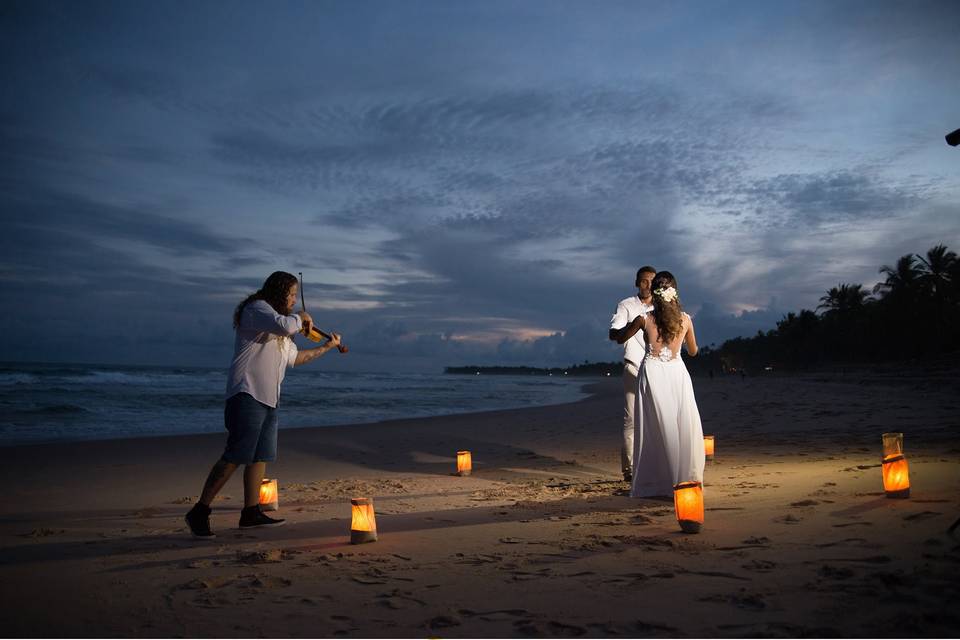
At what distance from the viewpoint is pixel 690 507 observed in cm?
464

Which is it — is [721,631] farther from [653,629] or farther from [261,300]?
[261,300]

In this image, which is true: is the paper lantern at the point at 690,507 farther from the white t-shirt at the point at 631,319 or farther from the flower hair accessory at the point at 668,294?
the white t-shirt at the point at 631,319

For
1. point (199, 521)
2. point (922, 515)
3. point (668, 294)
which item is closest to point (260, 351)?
point (199, 521)

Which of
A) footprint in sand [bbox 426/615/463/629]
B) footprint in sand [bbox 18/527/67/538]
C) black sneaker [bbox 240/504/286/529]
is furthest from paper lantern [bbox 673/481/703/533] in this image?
footprint in sand [bbox 18/527/67/538]

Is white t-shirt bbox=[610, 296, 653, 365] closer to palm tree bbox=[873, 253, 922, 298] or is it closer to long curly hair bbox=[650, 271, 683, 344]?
long curly hair bbox=[650, 271, 683, 344]

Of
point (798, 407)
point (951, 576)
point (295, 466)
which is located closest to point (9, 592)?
point (951, 576)

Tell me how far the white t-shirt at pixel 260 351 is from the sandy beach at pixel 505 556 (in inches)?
47.6

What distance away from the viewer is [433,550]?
14.8 ft

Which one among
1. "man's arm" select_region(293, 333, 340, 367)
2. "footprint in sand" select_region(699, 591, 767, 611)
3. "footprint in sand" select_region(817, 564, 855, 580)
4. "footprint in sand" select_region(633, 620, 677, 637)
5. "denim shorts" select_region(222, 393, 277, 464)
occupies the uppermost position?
"man's arm" select_region(293, 333, 340, 367)

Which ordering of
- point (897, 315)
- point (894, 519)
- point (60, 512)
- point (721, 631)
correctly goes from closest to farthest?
1. point (721, 631)
2. point (894, 519)
3. point (60, 512)
4. point (897, 315)

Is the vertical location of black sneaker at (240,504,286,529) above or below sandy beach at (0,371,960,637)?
above

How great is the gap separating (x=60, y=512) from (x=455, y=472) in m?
4.78

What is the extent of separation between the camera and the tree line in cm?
5197

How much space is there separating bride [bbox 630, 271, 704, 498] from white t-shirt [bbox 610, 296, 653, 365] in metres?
0.77
